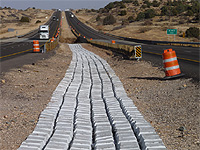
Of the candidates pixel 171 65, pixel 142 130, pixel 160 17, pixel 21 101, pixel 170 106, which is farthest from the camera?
pixel 160 17

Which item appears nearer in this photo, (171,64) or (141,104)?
(141,104)

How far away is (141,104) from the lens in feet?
30.9

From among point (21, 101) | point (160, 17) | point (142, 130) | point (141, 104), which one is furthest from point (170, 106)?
point (160, 17)

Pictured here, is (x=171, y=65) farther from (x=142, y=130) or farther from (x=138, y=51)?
(x=138, y=51)

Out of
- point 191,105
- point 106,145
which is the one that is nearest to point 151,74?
point 191,105

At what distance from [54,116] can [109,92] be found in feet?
12.1

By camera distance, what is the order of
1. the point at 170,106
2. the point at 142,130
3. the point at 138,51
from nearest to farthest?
the point at 142,130 → the point at 170,106 → the point at 138,51

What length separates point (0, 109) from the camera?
8148 millimetres

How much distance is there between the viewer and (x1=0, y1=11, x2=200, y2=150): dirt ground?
20.5ft

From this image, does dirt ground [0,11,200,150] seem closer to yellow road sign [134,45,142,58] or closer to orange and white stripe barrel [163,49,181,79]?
orange and white stripe barrel [163,49,181,79]

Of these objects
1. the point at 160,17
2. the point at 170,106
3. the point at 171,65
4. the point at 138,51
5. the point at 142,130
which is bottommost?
the point at 160,17

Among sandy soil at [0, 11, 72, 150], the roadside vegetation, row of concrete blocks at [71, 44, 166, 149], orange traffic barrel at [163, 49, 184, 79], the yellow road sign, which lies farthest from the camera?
the roadside vegetation

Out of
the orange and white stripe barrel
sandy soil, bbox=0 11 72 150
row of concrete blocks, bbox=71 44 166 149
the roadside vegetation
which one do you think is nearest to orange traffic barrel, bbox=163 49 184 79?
the orange and white stripe barrel

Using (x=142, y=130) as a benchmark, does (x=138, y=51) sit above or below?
below
